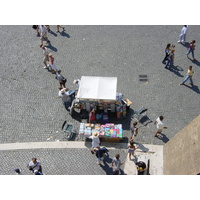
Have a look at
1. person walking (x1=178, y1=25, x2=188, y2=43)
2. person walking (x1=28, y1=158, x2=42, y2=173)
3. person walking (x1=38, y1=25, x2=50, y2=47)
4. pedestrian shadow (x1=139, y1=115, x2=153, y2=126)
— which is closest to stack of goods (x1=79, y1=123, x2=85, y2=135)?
person walking (x1=28, y1=158, x2=42, y2=173)

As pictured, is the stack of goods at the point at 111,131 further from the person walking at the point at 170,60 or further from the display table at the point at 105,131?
the person walking at the point at 170,60

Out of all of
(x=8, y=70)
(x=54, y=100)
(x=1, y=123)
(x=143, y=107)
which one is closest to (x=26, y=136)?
(x=1, y=123)

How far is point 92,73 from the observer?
14.9 meters

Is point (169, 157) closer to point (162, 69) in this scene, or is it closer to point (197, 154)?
point (197, 154)

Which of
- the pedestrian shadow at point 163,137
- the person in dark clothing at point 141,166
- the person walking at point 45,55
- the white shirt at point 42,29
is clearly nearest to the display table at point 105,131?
the person in dark clothing at point 141,166

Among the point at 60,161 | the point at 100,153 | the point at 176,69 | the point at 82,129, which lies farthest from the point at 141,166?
the point at 176,69

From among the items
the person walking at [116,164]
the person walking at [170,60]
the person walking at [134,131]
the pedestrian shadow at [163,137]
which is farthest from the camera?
the person walking at [170,60]

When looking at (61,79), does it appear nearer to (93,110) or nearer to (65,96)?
(65,96)

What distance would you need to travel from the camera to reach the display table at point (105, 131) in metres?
11.7

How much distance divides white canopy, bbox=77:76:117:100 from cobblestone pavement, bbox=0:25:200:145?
155 cm

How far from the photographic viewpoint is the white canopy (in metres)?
12.1

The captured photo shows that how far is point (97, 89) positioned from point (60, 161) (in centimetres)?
394

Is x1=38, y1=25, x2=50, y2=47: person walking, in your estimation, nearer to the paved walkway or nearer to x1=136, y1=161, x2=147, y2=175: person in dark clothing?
the paved walkway

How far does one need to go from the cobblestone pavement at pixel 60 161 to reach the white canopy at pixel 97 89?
263 cm
